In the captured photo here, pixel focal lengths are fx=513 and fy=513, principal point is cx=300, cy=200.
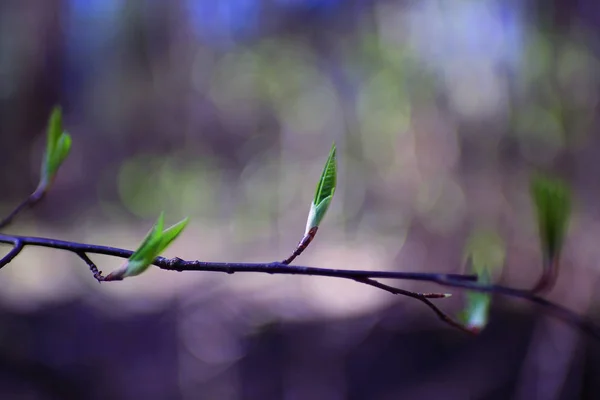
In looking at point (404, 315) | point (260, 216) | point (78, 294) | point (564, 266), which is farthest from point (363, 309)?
point (78, 294)

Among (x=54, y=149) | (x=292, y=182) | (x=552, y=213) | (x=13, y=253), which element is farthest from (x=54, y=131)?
(x=292, y=182)

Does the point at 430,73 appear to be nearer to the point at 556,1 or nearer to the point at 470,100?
the point at 470,100

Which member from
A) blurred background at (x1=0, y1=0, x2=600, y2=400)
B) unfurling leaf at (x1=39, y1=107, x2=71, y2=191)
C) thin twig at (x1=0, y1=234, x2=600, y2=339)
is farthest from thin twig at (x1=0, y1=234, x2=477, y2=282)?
blurred background at (x1=0, y1=0, x2=600, y2=400)

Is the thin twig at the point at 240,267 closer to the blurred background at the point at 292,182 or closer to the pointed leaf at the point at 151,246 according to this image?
the pointed leaf at the point at 151,246

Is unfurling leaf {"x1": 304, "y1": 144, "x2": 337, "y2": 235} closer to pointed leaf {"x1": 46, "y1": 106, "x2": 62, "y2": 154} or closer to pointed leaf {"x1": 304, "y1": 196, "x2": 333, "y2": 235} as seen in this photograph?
pointed leaf {"x1": 304, "y1": 196, "x2": 333, "y2": 235}

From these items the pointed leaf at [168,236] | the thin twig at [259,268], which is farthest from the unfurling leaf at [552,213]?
the pointed leaf at [168,236]

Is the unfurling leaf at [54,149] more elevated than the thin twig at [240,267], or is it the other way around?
the unfurling leaf at [54,149]
